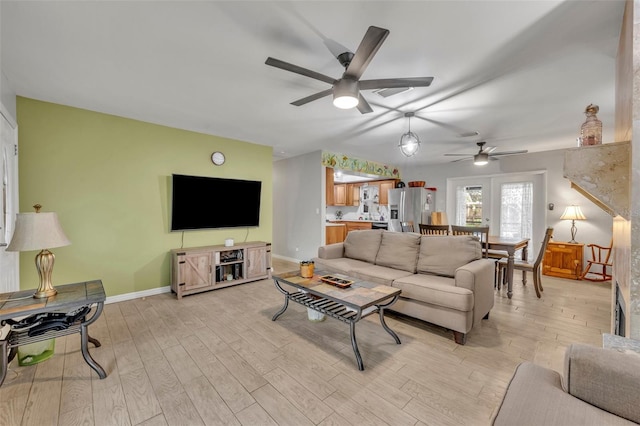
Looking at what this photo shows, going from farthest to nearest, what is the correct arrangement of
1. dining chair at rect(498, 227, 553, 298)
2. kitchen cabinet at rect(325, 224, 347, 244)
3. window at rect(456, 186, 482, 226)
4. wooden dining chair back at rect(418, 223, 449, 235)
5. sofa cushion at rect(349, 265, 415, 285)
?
kitchen cabinet at rect(325, 224, 347, 244) < window at rect(456, 186, 482, 226) < wooden dining chair back at rect(418, 223, 449, 235) < dining chair at rect(498, 227, 553, 298) < sofa cushion at rect(349, 265, 415, 285)

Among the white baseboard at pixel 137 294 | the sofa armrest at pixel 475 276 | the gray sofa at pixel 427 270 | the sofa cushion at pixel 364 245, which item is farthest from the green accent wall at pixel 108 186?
the sofa armrest at pixel 475 276

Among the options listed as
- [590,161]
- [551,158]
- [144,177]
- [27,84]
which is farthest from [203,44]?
[551,158]

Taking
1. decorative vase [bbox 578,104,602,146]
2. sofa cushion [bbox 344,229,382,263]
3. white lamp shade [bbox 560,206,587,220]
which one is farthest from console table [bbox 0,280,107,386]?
white lamp shade [bbox 560,206,587,220]

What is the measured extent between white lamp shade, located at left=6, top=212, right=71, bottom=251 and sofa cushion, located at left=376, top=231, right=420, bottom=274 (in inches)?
128

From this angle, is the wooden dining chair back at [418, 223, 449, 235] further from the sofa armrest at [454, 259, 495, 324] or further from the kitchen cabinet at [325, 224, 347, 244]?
the kitchen cabinet at [325, 224, 347, 244]

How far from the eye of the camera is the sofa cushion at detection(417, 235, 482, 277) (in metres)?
2.95

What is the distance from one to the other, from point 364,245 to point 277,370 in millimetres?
2190

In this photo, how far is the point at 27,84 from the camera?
8.59ft

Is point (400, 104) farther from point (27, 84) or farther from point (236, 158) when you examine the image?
point (27, 84)

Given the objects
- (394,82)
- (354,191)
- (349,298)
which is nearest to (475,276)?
(349,298)

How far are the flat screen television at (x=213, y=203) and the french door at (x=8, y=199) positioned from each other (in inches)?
59.7

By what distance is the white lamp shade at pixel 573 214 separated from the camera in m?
4.76

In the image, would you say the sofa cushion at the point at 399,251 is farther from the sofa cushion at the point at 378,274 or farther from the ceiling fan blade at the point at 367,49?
the ceiling fan blade at the point at 367,49

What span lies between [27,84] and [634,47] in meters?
4.73
